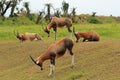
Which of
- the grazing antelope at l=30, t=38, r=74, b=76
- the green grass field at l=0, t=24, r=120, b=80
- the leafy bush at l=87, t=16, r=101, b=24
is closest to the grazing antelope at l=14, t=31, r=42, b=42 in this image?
the green grass field at l=0, t=24, r=120, b=80

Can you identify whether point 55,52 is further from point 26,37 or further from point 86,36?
point 26,37

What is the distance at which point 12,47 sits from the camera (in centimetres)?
2484

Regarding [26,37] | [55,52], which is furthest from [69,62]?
[26,37]

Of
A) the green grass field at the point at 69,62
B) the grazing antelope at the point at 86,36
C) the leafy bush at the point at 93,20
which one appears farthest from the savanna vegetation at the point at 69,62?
the leafy bush at the point at 93,20

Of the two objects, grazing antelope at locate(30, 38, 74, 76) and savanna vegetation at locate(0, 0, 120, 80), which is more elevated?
grazing antelope at locate(30, 38, 74, 76)

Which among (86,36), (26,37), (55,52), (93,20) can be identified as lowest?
(93,20)

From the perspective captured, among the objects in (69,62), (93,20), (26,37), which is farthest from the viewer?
(93,20)

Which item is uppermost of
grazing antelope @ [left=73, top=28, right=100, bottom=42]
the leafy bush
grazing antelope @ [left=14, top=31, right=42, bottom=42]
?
grazing antelope @ [left=73, top=28, right=100, bottom=42]

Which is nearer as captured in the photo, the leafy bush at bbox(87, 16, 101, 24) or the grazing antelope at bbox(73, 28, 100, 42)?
the grazing antelope at bbox(73, 28, 100, 42)

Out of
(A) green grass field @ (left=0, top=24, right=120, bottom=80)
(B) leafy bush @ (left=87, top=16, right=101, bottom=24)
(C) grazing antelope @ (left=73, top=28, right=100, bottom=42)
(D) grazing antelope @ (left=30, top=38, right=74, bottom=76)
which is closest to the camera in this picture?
(A) green grass field @ (left=0, top=24, right=120, bottom=80)

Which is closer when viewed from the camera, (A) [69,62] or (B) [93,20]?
(A) [69,62]

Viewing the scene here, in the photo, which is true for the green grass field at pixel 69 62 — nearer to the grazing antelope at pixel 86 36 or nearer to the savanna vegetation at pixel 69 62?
the savanna vegetation at pixel 69 62

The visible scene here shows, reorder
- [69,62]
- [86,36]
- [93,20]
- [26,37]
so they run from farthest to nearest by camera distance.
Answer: [93,20] → [26,37] → [86,36] → [69,62]

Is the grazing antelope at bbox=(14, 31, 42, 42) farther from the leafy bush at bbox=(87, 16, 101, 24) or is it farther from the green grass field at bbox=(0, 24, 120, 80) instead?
the leafy bush at bbox=(87, 16, 101, 24)
